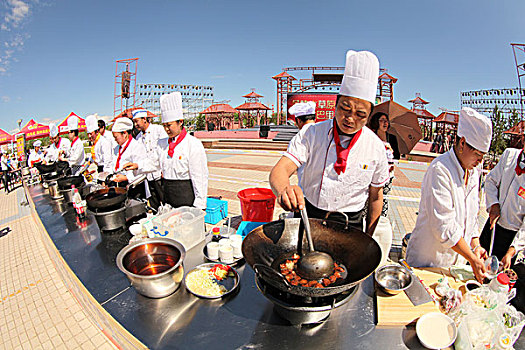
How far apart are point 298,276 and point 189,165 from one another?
7.76 feet

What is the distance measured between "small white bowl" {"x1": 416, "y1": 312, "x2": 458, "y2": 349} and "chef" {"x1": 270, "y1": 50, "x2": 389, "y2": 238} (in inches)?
30.7

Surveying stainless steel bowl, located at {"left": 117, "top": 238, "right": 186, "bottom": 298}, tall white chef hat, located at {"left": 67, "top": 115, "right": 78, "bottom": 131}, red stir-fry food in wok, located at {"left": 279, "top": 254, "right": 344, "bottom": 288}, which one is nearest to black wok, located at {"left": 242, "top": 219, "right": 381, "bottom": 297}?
red stir-fry food in wok, located at {"left": 279, "top": 254, "right": 344, "bottom": 288}

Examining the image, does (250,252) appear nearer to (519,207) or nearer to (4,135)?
(519,207)

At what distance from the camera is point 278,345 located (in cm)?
126

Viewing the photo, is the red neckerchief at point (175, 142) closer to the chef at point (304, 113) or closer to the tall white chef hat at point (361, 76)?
the chef at point (304, 113)

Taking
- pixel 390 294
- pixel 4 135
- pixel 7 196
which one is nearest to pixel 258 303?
pixel 390 294

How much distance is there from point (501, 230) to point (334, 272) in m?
2.53

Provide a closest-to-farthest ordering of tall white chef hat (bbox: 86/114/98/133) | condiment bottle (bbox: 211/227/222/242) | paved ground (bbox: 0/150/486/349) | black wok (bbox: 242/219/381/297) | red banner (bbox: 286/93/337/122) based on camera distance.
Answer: black wok (bbox: 242/219/381/297) → condiment bottle (bbox: 211/227/222/242) → paved ground (bbox: 0/150/486/349) → tall white chef hat (bbox: 86/114/98/133) → red banner (bbox: 286/93/337/122)

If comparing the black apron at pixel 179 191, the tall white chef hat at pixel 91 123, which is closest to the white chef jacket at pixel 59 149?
the tall white chef hat at pixel 91 123

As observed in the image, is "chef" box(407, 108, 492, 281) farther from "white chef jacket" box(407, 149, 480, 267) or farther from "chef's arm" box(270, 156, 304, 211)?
"chef's arm" box(270, 156, 304, 211)

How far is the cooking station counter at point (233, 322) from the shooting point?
128 centimetres

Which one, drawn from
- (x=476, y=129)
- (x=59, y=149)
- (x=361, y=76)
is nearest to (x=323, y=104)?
(x=59, y=149)

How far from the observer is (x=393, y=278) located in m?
1.71

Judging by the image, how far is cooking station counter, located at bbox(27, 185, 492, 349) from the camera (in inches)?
50.5
